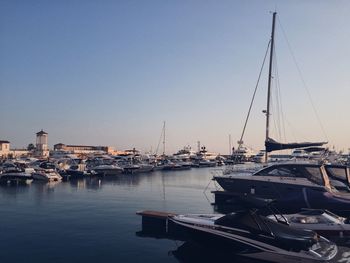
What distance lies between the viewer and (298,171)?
2394 cm

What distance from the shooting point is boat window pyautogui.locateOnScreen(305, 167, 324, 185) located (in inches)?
908

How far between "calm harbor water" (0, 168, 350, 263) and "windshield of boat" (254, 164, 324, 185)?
525cm

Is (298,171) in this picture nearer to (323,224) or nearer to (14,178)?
(323,224)

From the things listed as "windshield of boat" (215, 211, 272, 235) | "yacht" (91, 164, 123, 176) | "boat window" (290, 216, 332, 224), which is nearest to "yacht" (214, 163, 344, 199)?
"boat window" (290, 216, 332, 224)

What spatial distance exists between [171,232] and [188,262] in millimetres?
4284

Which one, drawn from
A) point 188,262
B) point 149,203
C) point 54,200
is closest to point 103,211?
point 149,203

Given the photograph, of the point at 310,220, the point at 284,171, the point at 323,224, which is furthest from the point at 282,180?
the point at 323,224

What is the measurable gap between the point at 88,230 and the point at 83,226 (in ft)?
3.53

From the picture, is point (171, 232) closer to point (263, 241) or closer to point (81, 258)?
point (81, 258)

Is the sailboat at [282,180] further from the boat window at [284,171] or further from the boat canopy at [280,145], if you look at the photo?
the boat canopy at [280,145]

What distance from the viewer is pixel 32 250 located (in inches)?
604

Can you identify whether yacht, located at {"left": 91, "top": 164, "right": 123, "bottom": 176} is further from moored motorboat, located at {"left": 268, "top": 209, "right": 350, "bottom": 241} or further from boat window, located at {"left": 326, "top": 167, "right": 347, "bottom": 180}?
moored motorboat, located at {"left": 268, "top": 209, "right": 350, "bottom": 241}

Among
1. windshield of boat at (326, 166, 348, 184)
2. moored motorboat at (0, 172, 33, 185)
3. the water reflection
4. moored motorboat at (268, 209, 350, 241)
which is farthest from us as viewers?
moored motorboat at (0, 172, 33, 185)

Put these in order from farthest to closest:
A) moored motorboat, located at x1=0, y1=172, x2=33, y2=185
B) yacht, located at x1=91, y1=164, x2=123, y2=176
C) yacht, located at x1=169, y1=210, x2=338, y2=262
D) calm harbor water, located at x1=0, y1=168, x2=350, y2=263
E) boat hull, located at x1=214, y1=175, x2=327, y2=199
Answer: yacht, located at x1=91, y1=164, x2=123, y2=176
moored motorboat, located at x1=0, y1=172, x2=33, y2=185
boat hull, located at x1=214, y1=175, x2=327, y2=199
calm harbor water, located at x1=0, y1=168, x2=350, y2=263
yacht, located at x1=169, y1=210, x2=338, y2=262
